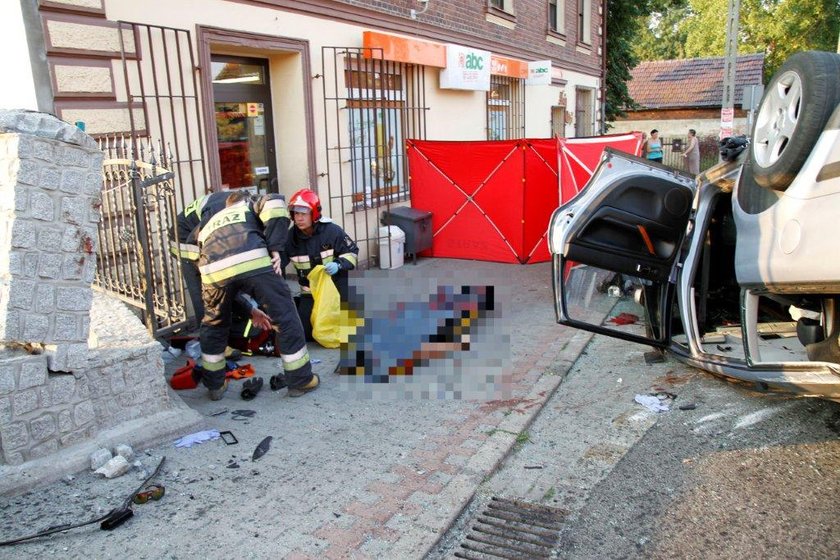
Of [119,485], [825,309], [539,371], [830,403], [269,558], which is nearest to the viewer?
[269,558]

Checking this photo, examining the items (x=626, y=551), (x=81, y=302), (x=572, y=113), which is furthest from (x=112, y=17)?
(x=572, y=113)

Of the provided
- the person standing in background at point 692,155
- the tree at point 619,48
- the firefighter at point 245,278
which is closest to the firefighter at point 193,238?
the firefighter at point 245,278

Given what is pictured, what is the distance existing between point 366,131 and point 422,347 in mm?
4852

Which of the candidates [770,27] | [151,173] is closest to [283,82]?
[151,173]

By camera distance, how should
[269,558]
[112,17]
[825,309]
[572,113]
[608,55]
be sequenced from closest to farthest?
[269,558]
[825,309]
[112,17]
[572,113]
[608,55]

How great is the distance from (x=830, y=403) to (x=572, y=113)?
1386 cm

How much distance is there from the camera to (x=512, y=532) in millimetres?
3135

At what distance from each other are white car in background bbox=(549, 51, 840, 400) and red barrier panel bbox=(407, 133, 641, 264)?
3001 millimetres

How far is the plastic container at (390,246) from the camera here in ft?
28.7

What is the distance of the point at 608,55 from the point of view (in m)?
20.5

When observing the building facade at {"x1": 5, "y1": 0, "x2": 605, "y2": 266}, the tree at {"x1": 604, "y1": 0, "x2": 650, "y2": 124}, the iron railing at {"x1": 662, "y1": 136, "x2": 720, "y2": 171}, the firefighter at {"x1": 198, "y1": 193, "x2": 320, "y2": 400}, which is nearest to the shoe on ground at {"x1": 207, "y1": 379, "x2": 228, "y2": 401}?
the firefighter at {"x1": 198, "y1": 193, "x2": 320, "y2": 400}

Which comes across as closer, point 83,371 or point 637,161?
point 83,371

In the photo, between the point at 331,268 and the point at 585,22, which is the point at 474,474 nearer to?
the point at 331,268

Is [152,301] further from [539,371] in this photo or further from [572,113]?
[572,113]
